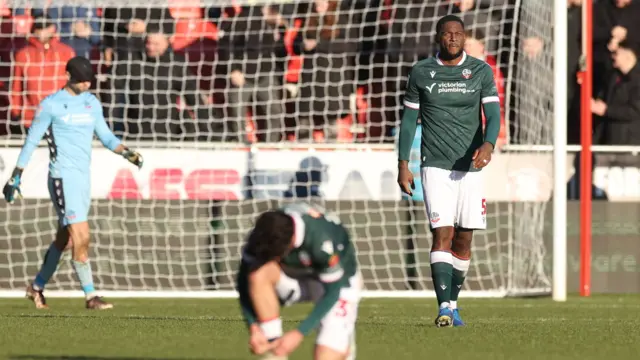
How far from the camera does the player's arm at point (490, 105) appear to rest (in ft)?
32.2

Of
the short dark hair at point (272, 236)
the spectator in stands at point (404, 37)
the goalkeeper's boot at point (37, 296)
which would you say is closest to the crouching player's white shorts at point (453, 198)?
the short dark hair at point (272, 236)

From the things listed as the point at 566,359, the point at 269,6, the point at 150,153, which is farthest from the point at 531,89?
the point at 566,359

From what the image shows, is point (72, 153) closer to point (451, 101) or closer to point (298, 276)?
point (451, 101)

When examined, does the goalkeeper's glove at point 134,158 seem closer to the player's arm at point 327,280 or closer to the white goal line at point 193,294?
the white goal line at point 193,294

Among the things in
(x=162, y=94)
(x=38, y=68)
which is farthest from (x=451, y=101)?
(x=38, y=68)

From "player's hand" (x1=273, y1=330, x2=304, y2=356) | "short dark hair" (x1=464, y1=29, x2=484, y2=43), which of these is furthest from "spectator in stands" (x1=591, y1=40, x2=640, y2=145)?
"player's hand" (x1=273, y1=330, x2=304, y2=356)

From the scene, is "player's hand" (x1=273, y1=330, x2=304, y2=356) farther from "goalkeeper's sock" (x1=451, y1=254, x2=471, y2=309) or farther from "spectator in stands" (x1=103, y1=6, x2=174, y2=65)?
"spectator in stands" (x1=103, y1=6, x2=174, y2=65)

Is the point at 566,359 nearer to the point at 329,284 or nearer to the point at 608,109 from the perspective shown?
the point at 329,284

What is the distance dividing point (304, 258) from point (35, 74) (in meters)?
9.49

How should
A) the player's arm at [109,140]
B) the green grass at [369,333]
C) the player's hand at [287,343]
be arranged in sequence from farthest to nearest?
the player's arm at [109,140] < the green grass at [369,333] < the player's hand at [287,343]

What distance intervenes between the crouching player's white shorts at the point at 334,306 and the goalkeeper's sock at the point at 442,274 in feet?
10.3

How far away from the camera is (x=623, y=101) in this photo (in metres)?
14.8

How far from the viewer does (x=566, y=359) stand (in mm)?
7637

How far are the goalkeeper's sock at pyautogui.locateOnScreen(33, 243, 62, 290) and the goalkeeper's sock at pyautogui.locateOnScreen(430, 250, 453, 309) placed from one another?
4046mm
